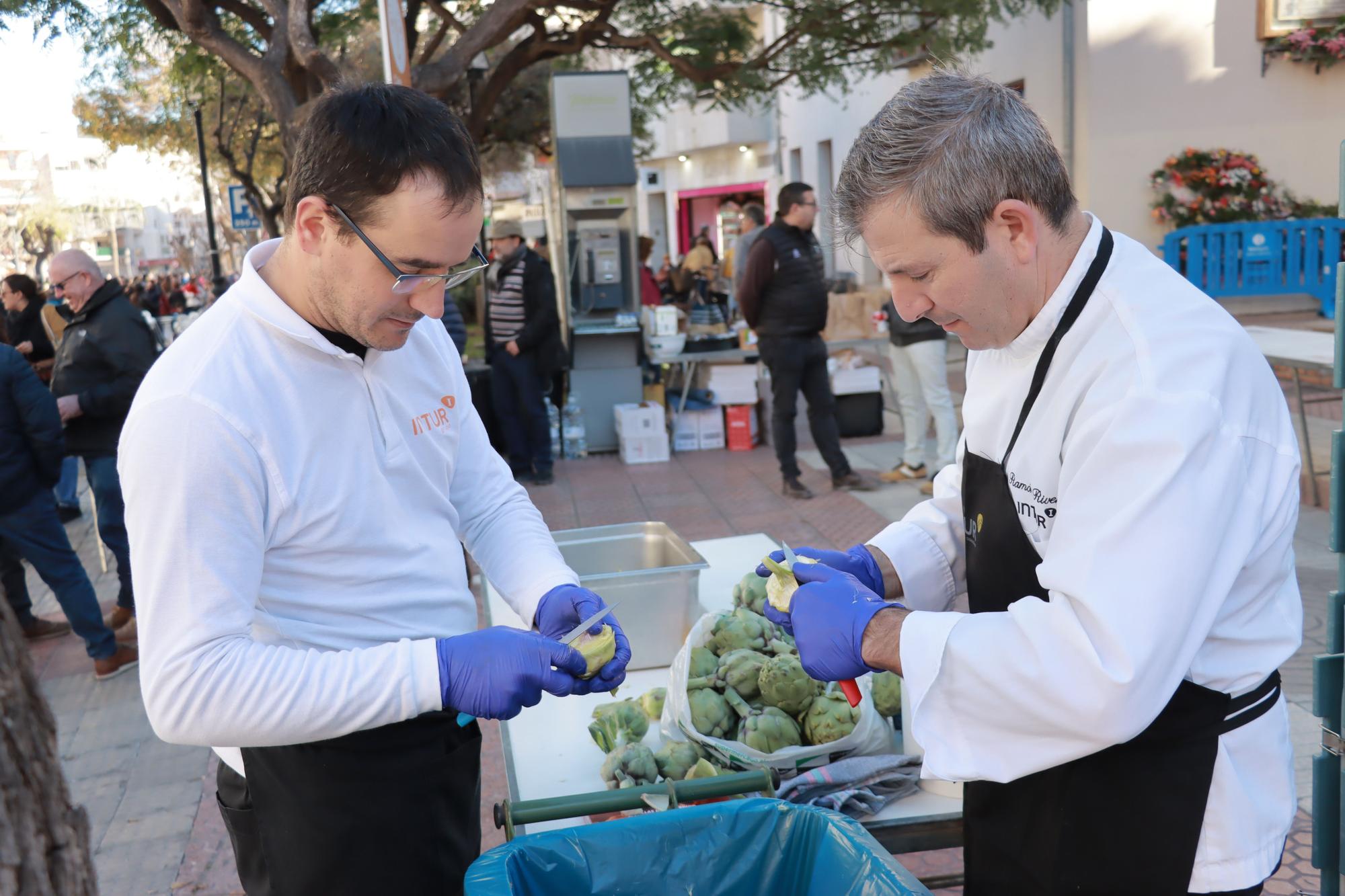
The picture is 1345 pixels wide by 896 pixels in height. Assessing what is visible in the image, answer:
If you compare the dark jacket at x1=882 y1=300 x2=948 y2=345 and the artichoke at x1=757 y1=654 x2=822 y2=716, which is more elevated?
the dark jacket at x1=882 y1=300 x2=948 y2=345

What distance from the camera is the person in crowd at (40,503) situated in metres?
4.91

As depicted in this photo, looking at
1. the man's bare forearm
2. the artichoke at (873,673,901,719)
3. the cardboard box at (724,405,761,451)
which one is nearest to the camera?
the man's bare forearm

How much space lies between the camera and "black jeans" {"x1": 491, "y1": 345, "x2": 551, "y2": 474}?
26.9 ft

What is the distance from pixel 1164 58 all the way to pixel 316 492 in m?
13.0

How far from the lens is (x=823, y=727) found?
2.26 m

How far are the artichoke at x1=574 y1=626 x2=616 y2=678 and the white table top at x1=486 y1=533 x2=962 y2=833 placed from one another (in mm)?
435

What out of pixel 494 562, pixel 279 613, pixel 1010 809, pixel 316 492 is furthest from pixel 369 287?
pixel 1010 809

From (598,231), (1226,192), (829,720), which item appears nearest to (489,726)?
(829,720)

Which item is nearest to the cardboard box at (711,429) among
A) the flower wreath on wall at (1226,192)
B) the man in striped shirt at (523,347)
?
the man in striped shirt at (523,347)

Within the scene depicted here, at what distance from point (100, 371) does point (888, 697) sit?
4.55 metres

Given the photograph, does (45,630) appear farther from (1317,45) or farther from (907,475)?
(1317,45)

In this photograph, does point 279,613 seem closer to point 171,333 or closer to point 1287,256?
point 1287,256

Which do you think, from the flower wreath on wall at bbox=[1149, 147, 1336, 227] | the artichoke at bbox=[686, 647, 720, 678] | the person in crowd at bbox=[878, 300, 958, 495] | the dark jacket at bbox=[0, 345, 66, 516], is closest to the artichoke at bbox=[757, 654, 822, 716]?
the artichoke at bbox=[686, 647, 720, 678]

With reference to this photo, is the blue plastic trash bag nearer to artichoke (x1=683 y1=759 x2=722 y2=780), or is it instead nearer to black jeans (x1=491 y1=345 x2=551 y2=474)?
artichoke (x1=683 y1=759 x2=722 y2=780)
